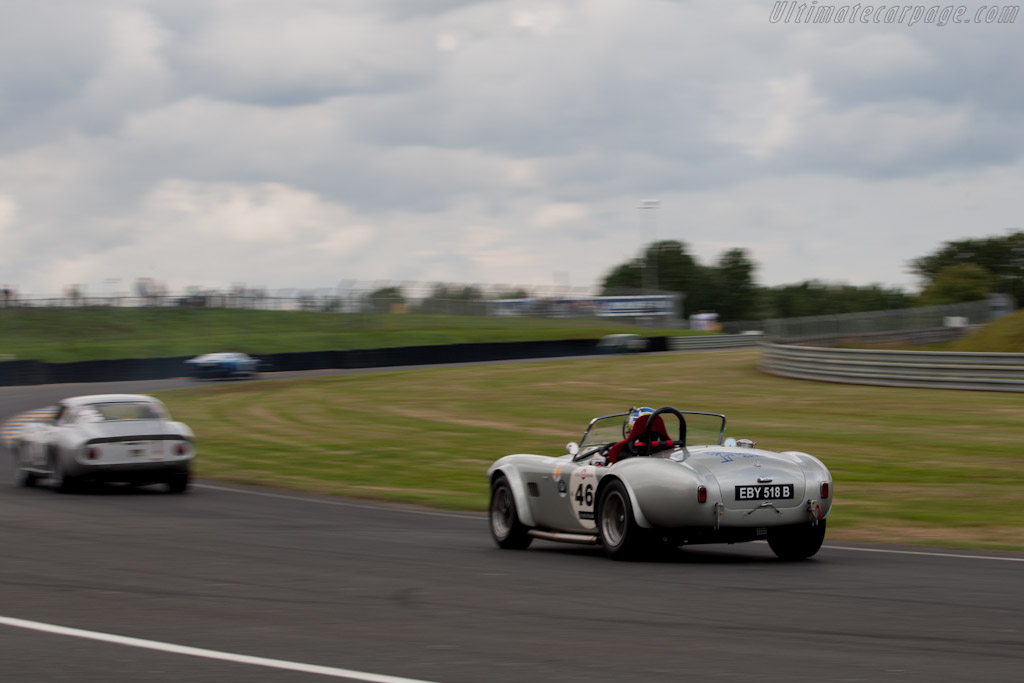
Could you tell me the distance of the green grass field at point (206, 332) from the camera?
46.6 m

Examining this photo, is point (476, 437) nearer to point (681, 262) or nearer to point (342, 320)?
point (342, 320)

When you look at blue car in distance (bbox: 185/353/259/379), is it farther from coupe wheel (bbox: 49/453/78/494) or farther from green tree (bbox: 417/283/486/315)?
coupe wheel (bbox: 49/453/78/494)

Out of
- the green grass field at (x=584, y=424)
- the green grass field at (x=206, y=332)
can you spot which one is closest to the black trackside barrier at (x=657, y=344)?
the green grass field at (x=206, y=332)

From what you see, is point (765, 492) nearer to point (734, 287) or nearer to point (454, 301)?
point (454, 301)

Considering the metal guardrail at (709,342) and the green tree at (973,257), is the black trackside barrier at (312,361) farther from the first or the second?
the green tree at (973,257)

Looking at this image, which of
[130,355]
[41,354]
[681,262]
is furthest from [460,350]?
[681,262]

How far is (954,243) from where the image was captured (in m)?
146

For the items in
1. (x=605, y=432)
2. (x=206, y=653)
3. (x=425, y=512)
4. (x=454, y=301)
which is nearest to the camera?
(x=206, y=653)

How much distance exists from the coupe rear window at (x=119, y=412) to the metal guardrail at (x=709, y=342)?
1850 inches

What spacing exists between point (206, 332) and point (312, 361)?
7.97 meters

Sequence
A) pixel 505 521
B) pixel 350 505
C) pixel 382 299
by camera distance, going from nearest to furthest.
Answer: pixel 505 521
pixel 350 505
pixel 382 299

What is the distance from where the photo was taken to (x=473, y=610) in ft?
21.8

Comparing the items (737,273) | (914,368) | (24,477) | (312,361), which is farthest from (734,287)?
(24,477)

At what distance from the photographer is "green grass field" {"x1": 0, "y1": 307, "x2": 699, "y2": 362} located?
46584mm
